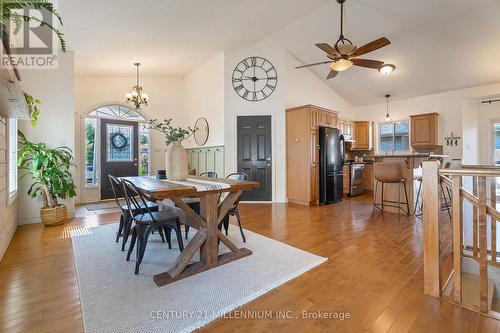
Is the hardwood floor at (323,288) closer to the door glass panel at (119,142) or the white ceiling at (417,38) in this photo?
the door glass panel at (119,142)

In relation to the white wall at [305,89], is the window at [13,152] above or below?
below

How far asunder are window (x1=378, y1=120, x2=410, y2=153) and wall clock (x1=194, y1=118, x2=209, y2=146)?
5.12 meters

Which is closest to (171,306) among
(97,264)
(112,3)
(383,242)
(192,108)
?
(97,264)

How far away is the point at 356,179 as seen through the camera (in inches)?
249

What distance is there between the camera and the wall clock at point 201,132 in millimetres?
5952

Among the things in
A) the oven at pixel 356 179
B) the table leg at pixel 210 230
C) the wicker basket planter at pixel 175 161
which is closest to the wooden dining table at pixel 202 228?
the table leg at pixel 210 230

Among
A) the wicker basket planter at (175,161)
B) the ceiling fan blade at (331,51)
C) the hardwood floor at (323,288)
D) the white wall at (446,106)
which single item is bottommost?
the hardwood floor at (323,288)

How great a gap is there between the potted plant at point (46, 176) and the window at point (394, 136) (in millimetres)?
7583

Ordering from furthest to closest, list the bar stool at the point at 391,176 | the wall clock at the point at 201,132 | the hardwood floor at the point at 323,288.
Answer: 1. the wall clock at the point at 201,132
2. the bar stool at the point at 391,176
3. the hardwood floor at the point at 323,288

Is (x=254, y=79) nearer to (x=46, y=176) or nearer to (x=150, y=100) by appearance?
(x=150, y=100)

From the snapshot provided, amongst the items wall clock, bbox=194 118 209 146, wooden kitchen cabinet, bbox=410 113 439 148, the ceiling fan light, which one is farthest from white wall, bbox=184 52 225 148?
wooden kitchen cabinet, bbox=410 113 439 148

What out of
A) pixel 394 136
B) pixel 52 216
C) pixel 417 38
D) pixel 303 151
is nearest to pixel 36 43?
pixel 52 216

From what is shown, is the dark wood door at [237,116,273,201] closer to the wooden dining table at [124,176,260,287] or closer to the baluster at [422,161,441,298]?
the wooden dining table at [124,176,260,287]

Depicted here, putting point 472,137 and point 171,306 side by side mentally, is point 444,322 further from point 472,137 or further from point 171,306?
point 472,137
